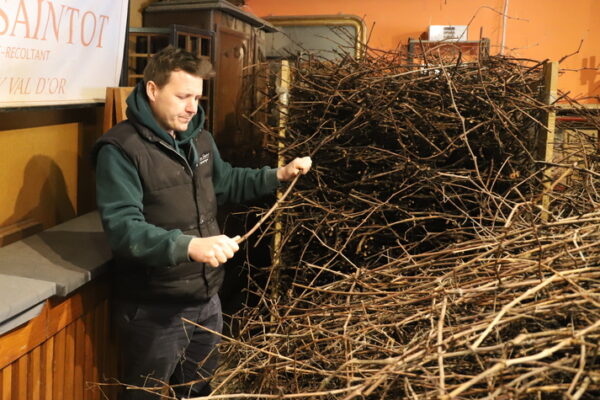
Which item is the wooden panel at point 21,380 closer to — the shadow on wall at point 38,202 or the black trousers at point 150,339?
the black trousers at point 150,339

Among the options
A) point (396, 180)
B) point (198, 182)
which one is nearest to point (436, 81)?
point (396, 180)

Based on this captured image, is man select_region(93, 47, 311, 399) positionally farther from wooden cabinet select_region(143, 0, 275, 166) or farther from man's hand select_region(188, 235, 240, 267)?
wooden cabinet select_region(143, 0, 275, 166)

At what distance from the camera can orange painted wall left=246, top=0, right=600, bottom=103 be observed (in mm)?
6020

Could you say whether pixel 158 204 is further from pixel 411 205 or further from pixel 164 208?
pixel 411 205

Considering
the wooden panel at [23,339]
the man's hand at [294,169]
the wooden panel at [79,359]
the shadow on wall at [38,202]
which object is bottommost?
the wooden panel at [79,359]

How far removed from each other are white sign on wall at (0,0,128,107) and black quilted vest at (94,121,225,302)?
58cm

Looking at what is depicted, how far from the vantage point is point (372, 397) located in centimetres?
121

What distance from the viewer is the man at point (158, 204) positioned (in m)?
1.98

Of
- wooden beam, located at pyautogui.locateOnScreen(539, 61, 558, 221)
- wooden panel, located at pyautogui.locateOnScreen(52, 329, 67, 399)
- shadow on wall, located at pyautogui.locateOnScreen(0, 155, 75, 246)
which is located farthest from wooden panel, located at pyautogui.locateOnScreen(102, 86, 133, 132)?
wooden beam, located at pyautogui.locateOnScreen(539, 61, 558, 221)

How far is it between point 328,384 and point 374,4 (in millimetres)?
5669

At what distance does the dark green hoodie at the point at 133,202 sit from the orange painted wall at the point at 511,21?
4.32 meters

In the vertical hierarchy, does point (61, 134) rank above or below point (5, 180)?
above

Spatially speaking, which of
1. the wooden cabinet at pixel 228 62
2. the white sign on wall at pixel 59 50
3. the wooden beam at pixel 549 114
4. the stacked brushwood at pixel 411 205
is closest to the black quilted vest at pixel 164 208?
the stacked brushwood at pixel 411 205

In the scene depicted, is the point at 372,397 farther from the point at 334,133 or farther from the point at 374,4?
the point at 374,4
